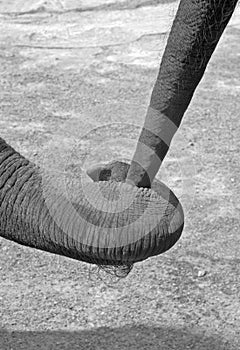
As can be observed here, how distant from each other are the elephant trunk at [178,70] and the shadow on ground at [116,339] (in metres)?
1.21

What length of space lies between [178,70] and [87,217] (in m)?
0.36

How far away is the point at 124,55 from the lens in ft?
19.9

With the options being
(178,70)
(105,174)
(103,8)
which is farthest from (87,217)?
(103,8)

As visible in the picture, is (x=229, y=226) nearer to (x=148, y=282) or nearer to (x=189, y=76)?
(x=148, y=282)

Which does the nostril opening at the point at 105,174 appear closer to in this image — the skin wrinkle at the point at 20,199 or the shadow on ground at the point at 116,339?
the skin wrinkle at the point at 20,199

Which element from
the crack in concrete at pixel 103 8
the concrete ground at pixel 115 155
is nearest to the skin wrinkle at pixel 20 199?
the concrete ground at pixel 115 155

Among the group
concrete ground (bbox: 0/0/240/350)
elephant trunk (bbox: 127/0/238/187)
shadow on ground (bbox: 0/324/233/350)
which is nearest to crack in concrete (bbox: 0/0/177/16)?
concrete ground (bbox: 0/0/240/350)

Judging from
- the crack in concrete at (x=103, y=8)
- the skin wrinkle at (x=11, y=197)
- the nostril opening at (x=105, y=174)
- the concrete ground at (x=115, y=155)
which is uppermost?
the nostril opening at (x=105, y=174)

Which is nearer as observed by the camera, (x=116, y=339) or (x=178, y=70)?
(x=178, y=70)

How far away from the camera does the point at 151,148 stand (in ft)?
7.94

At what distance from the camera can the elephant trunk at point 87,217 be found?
88.4 inches

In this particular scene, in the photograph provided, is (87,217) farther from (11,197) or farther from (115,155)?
(115,155)

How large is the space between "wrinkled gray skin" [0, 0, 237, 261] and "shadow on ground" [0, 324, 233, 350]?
1136 mm

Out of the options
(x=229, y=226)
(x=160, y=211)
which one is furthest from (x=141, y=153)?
(x=229, y=226)
